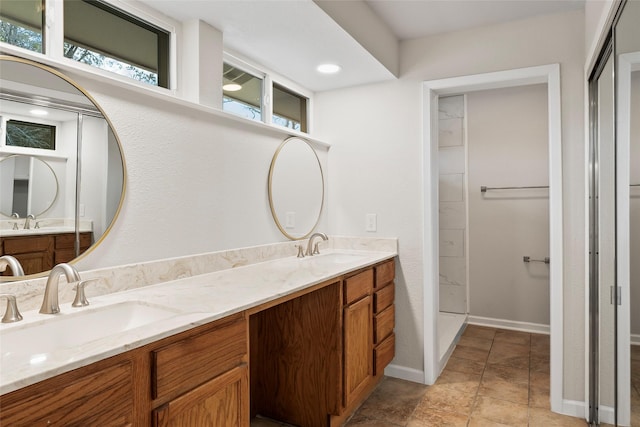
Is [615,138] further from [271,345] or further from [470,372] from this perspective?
[470,372]

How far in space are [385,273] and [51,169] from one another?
75.5 inches

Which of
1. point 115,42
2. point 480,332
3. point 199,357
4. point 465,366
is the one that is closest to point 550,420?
point 465,366

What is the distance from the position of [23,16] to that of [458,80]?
2.29 meters

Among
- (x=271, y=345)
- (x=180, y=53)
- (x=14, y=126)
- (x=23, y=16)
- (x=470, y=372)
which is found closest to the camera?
(x=14, y=126)

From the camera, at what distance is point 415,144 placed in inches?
110

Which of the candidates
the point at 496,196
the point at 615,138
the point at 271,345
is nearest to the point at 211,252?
the point at 271,345

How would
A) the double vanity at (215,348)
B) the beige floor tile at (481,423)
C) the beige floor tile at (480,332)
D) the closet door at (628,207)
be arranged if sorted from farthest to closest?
the beige floor tile at (480,332) → the beige floor tile at (481,423) → the closet door at (628,207) → the double vanity at (215,348)

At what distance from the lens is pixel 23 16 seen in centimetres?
144

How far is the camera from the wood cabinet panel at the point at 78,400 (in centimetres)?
83

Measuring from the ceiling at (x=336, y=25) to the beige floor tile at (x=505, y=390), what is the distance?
2.15 metres

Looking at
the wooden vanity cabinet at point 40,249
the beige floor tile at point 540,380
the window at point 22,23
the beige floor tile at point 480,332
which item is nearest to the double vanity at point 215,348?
the wooden vanity cabinet at point 40,249

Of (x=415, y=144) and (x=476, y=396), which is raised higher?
(x=415, y=144)

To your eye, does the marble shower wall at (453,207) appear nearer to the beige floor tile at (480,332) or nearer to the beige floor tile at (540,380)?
the beige floor tile at (480,332)

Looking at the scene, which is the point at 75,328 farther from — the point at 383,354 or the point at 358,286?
the point at 383,354
